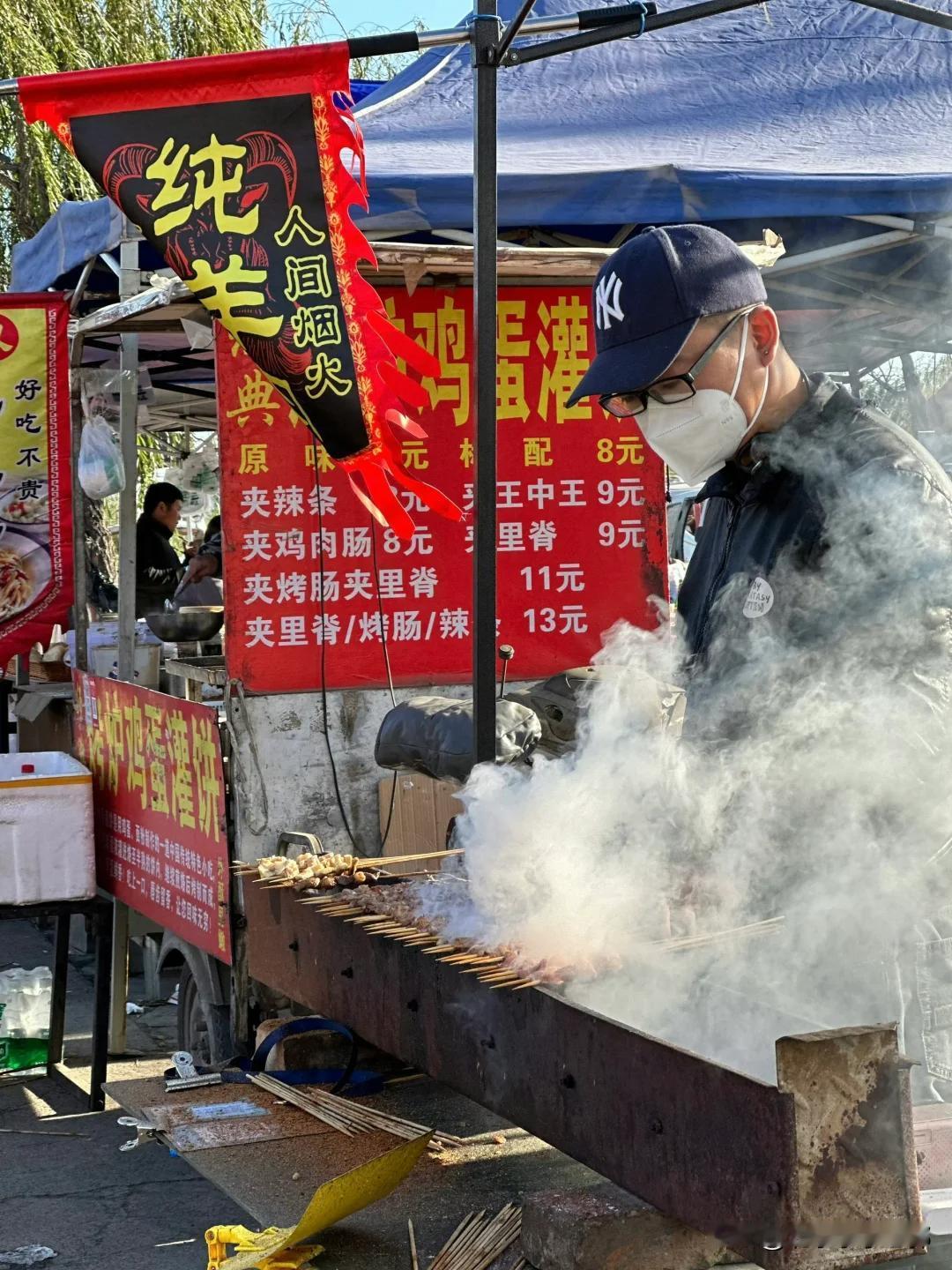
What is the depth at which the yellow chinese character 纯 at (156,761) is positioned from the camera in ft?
17.1

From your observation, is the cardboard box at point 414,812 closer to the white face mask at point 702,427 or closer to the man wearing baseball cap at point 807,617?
the man wearing baseball cap at point 807,617

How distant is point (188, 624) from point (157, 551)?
13.2 feet

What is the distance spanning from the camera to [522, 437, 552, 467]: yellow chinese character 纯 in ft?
17.2

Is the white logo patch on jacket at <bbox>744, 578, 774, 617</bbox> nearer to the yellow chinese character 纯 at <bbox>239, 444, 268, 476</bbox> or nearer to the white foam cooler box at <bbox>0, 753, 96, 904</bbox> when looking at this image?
the yellow chinese character 纯 at <bbox>239, 444, 268, 476</bbox>

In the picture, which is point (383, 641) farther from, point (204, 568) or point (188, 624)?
point (204, 568)

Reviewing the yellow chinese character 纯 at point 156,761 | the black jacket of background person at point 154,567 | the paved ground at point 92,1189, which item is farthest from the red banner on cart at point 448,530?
A: the black jacket of background person at point 154,567

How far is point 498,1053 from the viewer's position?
277cm

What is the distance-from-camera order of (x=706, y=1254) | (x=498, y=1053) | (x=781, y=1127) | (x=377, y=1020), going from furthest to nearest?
(x=377, y=1020), (x=498, y=1053), (x=706, y=1254), (x=781, y=1127)

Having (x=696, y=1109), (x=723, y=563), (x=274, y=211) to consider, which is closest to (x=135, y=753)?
(x=274, y=211)

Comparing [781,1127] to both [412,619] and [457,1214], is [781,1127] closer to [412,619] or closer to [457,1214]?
[457,1214]

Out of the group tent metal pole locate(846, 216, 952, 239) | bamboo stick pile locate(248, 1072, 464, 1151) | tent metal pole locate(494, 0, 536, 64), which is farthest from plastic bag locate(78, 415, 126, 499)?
tent metal pole locate(846, 216, 952, 239)

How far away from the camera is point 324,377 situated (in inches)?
161

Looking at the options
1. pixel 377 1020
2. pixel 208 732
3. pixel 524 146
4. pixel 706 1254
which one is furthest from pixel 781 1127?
pixel 524 146

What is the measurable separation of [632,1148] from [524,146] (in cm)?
466
